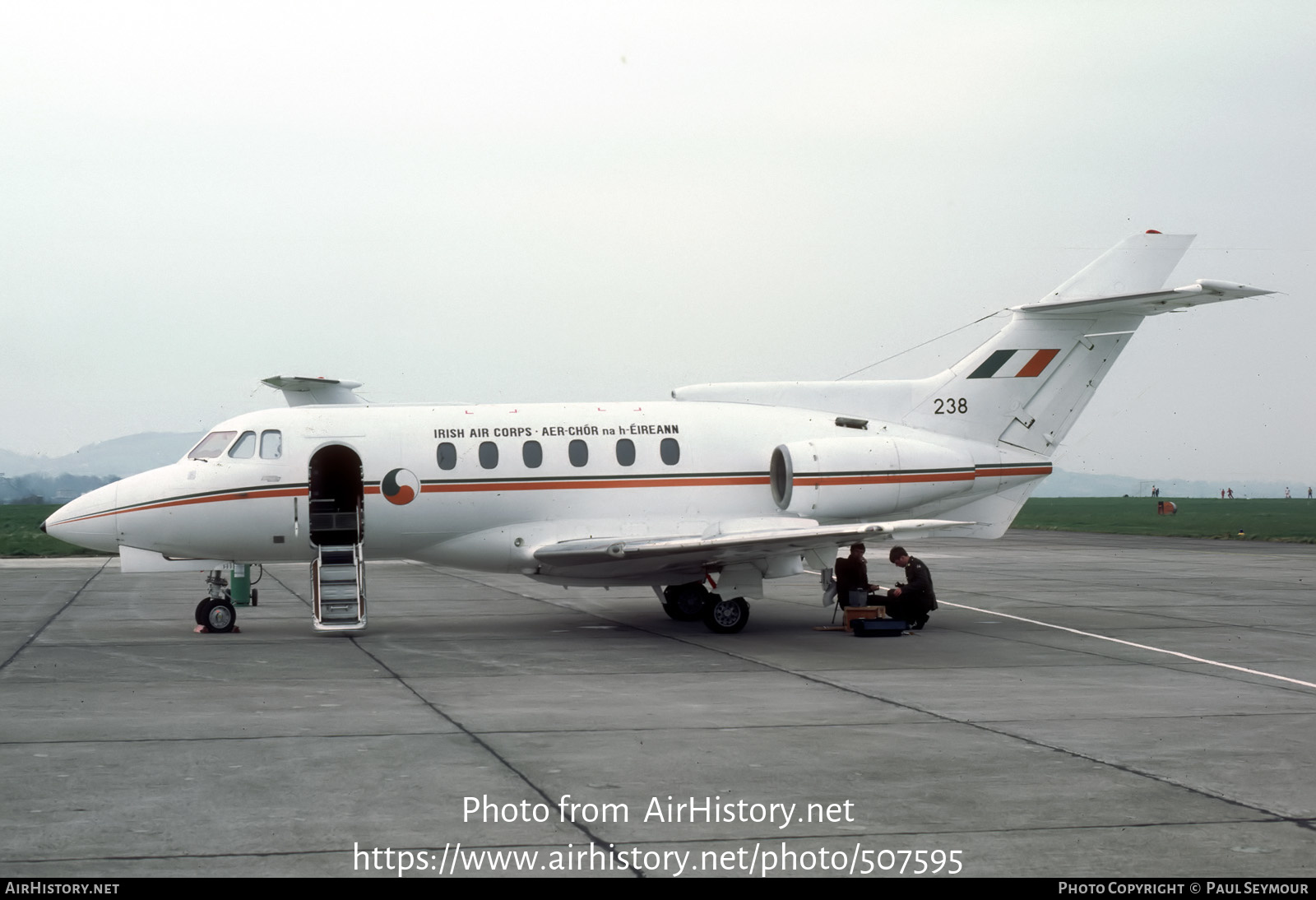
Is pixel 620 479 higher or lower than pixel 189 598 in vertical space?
Answer: higher

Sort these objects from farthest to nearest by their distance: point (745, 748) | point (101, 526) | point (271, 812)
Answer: point (101, 526) → point (745, 748) → point (271, 812)

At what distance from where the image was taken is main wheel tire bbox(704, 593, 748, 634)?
1853cm

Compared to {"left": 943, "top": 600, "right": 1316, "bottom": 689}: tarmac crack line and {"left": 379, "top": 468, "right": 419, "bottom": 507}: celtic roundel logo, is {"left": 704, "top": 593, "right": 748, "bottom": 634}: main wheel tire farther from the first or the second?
{"left": 379, "top": 468, "right": 419, "bottom": 507}: celtic roundel logo

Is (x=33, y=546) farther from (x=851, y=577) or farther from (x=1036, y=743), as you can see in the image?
(x=1036, y=743)

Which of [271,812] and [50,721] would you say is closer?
[271,812]

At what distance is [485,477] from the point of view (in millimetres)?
18828

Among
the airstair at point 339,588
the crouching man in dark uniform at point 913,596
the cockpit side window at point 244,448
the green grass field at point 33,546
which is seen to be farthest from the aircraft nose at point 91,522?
the green grass field at point 33,546

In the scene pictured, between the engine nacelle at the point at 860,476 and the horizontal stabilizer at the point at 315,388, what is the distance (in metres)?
20.4

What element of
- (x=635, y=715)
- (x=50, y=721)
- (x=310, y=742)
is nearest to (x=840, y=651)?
(x=635, y=715)

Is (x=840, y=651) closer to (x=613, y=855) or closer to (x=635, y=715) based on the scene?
(x=635, y=715)

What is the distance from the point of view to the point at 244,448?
18734 millimetres

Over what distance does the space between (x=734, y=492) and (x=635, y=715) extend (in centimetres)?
824

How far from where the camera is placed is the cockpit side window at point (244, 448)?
18.7 metres

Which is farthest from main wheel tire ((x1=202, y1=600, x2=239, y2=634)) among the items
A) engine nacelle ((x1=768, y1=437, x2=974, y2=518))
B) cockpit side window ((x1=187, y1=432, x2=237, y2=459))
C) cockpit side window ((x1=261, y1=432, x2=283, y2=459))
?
engine nacelle ((x1=768, y1=437, x2=974, y2=518))
